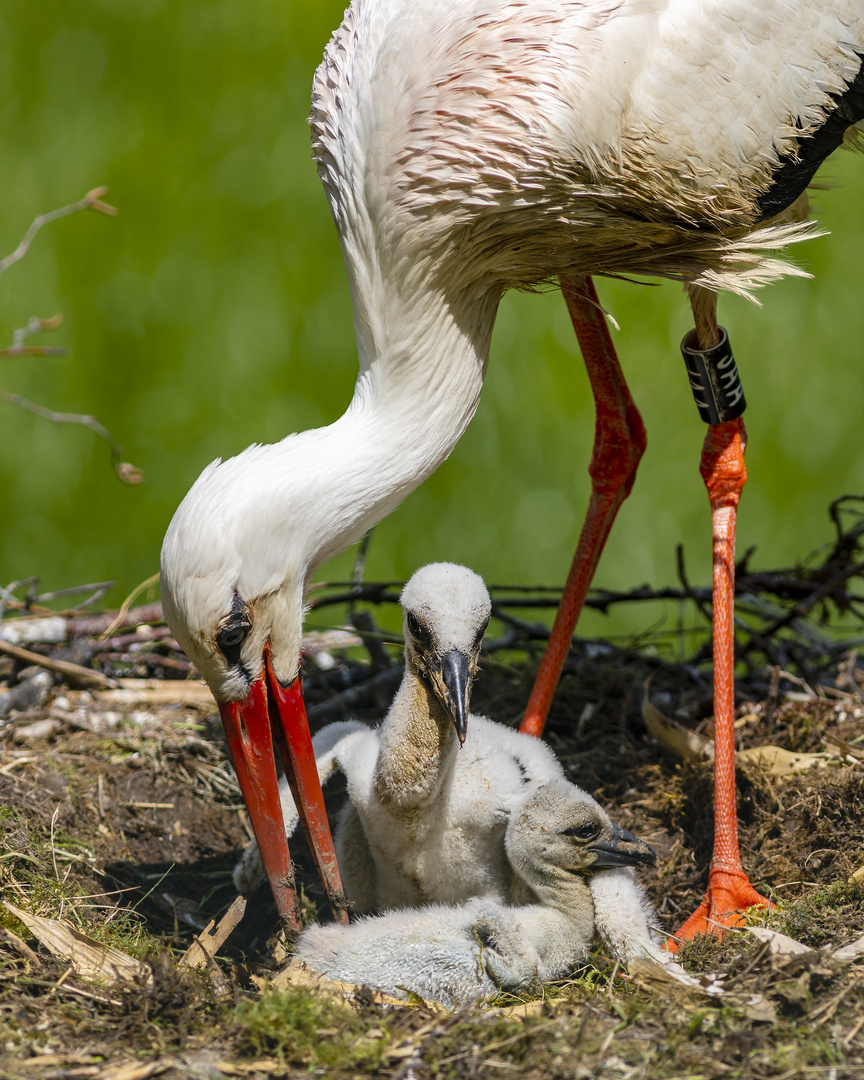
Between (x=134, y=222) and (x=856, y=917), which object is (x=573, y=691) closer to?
(x=856, y=917)

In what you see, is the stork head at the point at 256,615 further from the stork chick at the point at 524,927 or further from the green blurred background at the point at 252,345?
the green blurred background at the point at 252,345

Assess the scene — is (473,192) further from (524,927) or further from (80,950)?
(80,950)

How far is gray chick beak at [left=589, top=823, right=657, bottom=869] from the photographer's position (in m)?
2.22

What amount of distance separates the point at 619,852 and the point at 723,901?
1.60 feet

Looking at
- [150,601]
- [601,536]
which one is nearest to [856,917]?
[601,536]

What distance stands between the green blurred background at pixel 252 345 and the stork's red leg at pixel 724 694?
1.95 m

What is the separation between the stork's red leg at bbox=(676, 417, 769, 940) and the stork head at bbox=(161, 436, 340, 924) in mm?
929

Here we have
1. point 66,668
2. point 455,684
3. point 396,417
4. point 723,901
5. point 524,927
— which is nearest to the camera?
point 455,684

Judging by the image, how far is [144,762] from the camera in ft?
10.1

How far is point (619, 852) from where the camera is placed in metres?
2.23

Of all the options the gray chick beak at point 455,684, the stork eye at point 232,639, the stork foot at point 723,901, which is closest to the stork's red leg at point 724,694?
the stork foot at point 723,901

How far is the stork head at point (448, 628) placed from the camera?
2131 millimetres

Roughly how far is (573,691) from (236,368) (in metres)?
2.40

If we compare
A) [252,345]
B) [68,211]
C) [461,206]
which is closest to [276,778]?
[461,206]
